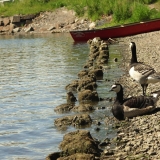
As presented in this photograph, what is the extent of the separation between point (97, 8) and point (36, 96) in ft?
123

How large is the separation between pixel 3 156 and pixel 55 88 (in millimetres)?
8921

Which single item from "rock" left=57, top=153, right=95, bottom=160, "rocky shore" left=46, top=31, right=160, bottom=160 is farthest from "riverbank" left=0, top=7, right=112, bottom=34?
"rock" left=57, top=153, right=95, bottom=160

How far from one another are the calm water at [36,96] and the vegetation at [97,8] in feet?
35.7

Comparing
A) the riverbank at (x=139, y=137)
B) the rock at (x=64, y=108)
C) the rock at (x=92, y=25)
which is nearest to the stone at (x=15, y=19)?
the rock at (x=92, y=25)

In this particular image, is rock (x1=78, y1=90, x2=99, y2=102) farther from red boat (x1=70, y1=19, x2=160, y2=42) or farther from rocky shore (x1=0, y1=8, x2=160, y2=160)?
red boat (x1=70, y1=19, x2=160, y2=42)

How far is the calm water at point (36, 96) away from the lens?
469 inches

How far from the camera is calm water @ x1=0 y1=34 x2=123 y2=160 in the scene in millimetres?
11914

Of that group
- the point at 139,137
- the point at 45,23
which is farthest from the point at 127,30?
the point at 139,137

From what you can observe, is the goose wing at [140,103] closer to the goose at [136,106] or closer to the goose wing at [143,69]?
the goose at [136,106]

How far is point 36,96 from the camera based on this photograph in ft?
60.9

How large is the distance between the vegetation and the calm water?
35.7ft

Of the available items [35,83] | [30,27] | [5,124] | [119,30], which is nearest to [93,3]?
[30,27]

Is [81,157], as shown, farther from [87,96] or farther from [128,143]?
[87,96]

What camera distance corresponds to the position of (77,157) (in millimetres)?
9094
